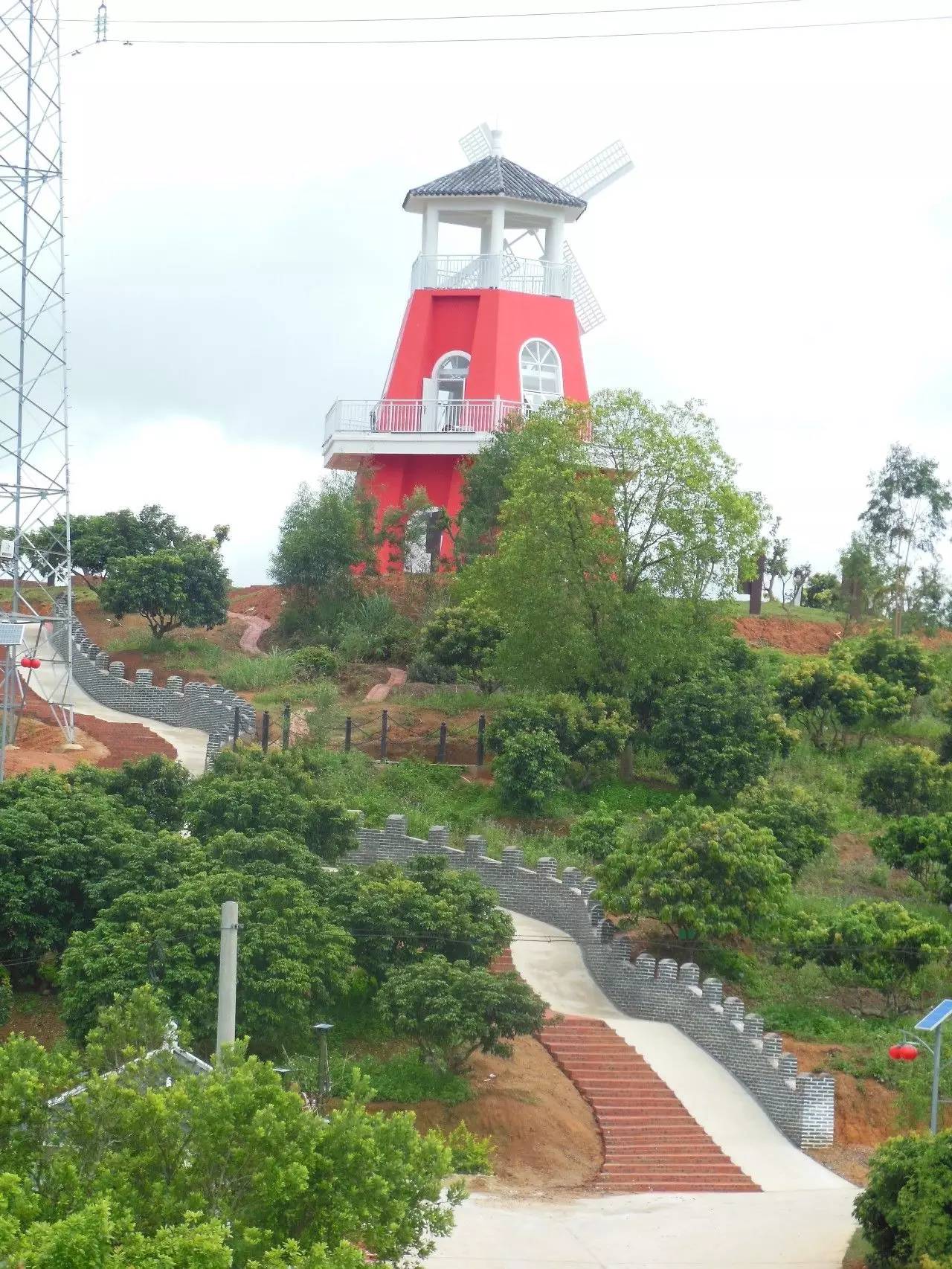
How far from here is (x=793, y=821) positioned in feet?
89.8

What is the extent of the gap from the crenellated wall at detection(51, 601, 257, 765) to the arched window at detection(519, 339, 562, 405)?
1129cm

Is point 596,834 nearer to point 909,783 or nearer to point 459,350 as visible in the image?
point 909,783

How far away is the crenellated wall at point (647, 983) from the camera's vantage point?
22.1 m

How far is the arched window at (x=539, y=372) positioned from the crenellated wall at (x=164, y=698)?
37.0 feet

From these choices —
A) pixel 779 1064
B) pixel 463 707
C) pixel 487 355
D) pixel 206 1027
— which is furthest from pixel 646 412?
pixel 206 1027

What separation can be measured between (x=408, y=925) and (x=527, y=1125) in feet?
9.70

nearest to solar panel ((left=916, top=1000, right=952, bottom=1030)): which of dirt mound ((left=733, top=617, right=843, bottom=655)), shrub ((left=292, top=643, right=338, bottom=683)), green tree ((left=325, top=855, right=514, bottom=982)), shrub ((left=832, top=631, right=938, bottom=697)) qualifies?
green tree ((left=325, top=855, right=514, bottom=982))

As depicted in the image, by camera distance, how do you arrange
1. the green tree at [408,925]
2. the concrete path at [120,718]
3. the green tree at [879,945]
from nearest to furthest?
the green tree at [408,925]
the green tree at [879,945]
the concrete path at [120,718]

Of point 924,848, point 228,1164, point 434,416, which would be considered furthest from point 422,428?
point 228,1164

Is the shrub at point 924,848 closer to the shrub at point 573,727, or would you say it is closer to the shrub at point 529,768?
the shrub at point 573,727

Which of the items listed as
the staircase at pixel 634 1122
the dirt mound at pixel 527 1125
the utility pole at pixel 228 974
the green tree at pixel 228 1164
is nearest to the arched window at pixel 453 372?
the staircase at pixel 634 1122

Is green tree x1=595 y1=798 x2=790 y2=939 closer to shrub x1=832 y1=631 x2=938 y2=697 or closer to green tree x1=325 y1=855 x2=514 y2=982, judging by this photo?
green tree x1=325 y1=855 x2=514 y2=982

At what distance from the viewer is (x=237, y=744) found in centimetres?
3017

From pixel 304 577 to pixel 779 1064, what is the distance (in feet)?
68.9
